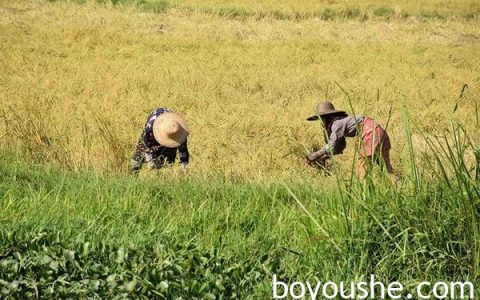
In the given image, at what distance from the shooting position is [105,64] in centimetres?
1334

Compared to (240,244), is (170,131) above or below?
above

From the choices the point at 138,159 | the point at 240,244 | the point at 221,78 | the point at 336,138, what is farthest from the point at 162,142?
the point at 221,78

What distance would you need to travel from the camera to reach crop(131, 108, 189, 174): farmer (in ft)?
20.6

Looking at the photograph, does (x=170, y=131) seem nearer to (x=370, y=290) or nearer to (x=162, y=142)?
(x=162, y=142)

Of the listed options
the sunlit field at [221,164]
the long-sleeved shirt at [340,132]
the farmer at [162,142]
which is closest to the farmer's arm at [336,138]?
the long-sleeved shirt at [340,132]

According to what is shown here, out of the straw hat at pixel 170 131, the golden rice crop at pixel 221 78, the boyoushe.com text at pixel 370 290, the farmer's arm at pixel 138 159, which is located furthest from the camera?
the golden rice crop at pixel 221 78

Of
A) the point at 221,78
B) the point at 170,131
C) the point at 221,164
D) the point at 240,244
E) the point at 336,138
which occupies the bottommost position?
the point at 221,164

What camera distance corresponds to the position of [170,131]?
623cm

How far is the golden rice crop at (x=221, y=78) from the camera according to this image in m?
7.42

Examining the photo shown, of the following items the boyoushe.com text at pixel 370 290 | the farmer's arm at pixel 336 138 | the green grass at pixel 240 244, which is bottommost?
the boyoushe.com text at pixel 370 290

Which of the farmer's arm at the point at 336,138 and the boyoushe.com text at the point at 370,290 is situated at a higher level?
the farmer's arm at the point at 336,138

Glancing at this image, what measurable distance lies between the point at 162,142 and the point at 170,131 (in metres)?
0.15

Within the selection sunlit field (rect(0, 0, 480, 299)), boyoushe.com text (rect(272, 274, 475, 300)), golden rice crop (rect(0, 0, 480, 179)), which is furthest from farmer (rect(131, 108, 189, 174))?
boyoushe.com text (rect(272, 274, 475, 300))

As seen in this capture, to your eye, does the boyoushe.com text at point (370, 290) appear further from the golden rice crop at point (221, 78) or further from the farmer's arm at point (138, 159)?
the farmer's arm at point (138, 159)
